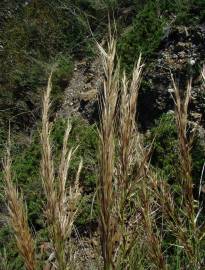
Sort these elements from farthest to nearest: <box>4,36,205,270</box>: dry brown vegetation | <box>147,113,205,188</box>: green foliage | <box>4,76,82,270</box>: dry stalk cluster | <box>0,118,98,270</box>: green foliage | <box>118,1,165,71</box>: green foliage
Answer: <box>118,1,165,71</box>: green foliage → <box>0,118,98,270</box>: green foliage → <box>147,113,205,188</box>: green foliage → <box>4,76,82,270</box>: dry stalk cluster → <box>4,36,205,270</box>: dry brown vegetation

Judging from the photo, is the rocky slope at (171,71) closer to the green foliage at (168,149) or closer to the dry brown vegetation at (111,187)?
the green foliage at (168,149)

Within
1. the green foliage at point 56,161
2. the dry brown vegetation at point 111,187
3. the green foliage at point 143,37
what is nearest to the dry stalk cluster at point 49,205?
the dry brown vegetation at point 111,187

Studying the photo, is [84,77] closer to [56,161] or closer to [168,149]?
[56,161]

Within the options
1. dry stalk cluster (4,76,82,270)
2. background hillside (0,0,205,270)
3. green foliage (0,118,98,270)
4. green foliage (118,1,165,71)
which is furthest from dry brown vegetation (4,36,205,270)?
green foliage (118,1,165,71)

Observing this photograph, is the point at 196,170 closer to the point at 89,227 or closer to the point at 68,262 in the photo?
the point at 89,227

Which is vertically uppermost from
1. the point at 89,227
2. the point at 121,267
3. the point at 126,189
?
the point at 126,189

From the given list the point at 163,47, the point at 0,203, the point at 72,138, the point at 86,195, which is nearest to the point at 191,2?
the point at 163,47

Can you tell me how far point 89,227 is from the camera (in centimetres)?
488

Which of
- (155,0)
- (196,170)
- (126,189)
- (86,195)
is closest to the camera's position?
(126,189)

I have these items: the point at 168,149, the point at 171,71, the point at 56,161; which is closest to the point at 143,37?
the point at 171,71

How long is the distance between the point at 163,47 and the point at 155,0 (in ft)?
2.55

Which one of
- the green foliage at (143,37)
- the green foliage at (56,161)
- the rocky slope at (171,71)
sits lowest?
the green foliage at (56,161)

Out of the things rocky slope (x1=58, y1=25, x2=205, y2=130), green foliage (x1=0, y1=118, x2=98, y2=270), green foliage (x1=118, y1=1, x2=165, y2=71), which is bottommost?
green foliage (x1=0, y1=118, x2=98, y2=270)

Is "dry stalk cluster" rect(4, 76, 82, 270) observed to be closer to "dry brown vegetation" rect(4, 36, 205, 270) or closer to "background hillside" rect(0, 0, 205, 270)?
"dry brown vegetation" rect(4, 36, 205, 270)
